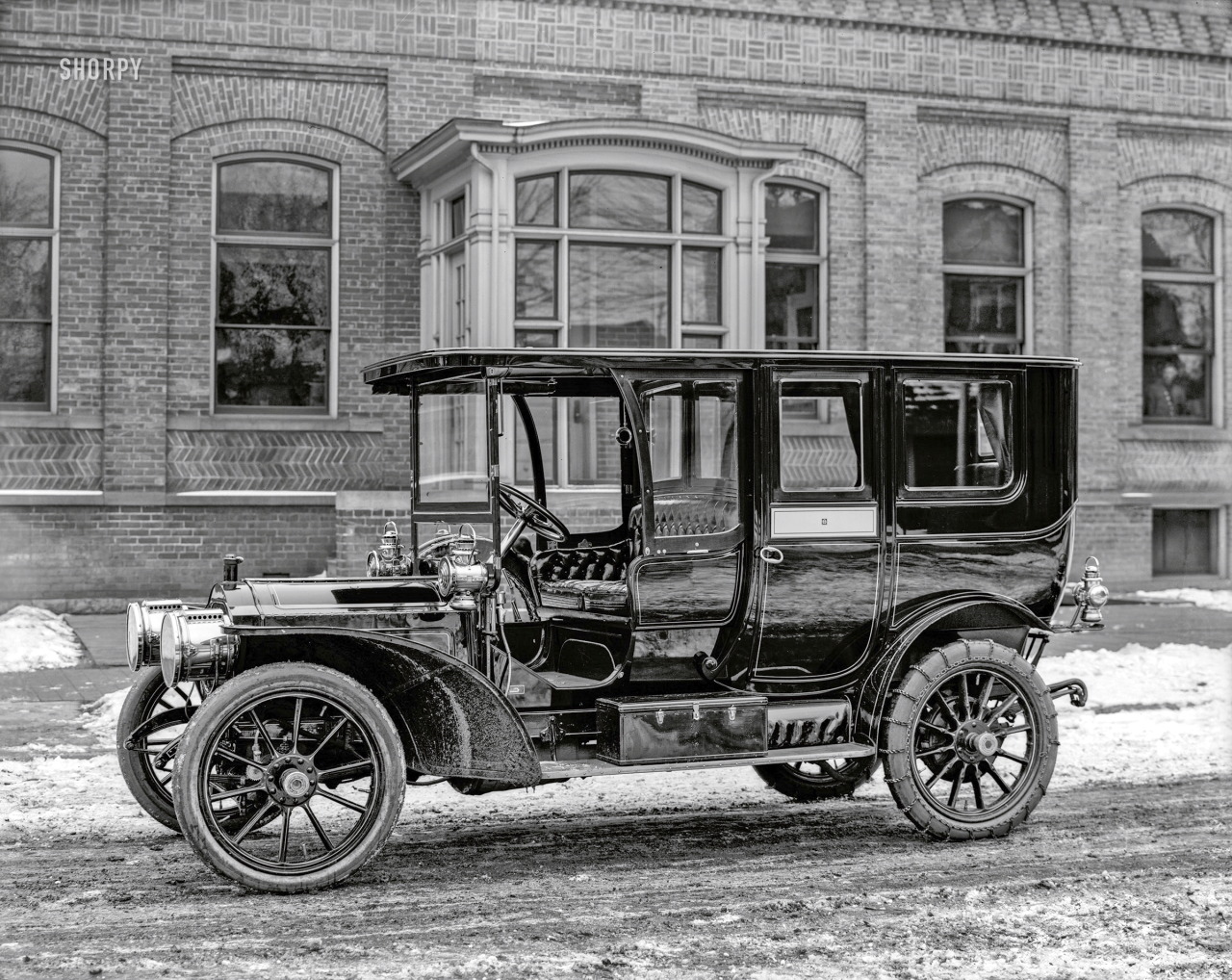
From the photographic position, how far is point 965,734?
251 inches

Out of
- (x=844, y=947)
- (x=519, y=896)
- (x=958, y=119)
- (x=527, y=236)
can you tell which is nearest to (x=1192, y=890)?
(x=844, y=947)

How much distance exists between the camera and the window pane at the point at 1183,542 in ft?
57.3

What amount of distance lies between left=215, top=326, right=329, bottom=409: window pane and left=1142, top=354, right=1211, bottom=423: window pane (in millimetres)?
9163

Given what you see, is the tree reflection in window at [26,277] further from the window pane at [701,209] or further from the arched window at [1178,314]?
the arched window at [1178,314]

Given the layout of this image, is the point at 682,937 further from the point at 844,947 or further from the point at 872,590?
the point at 872,590

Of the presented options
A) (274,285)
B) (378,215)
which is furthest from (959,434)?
(274,285)

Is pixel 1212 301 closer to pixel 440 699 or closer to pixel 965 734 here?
pixel 965 734

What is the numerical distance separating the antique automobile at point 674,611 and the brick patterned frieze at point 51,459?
832cm

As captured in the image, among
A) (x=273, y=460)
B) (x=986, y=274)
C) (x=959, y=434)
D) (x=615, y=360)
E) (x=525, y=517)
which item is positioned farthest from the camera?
(x=986, y=274)

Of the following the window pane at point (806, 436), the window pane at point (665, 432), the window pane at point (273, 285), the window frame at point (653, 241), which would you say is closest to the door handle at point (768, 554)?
the window pane at point (806, 436)

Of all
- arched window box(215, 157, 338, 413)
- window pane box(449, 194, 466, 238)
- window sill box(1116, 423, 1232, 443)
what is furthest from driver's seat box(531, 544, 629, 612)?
window sill box(1116, 423, 1232, 443)

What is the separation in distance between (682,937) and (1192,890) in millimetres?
1959

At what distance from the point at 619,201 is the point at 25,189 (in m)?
5.52

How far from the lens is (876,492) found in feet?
20.8
